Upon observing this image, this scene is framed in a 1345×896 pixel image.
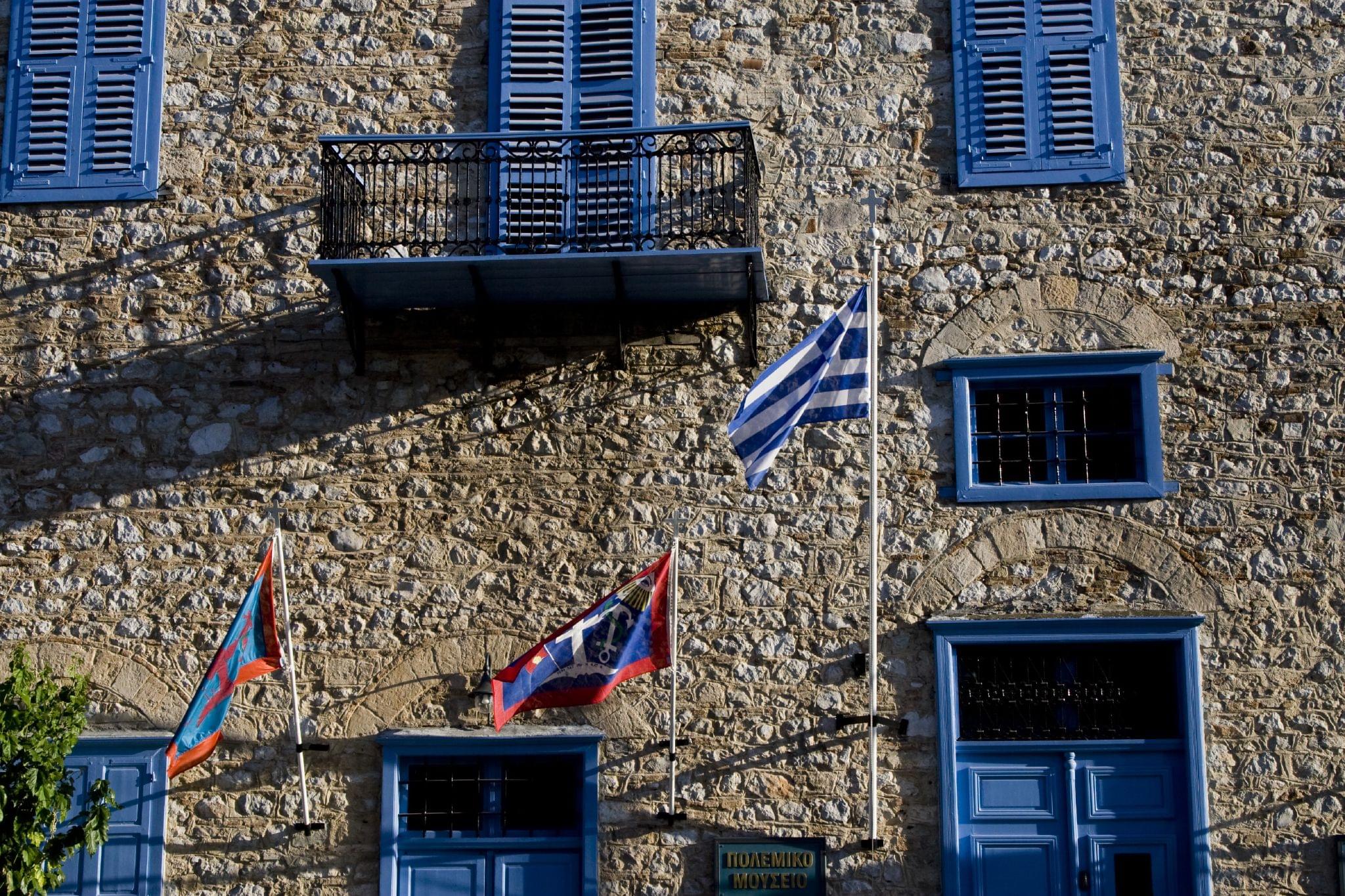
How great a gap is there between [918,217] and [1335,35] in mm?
3111

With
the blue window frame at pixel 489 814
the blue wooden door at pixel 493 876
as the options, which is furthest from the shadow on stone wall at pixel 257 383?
the blue wooden door at pixel 493 876

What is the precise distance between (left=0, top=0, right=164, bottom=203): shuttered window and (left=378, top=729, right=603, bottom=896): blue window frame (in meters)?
4.45

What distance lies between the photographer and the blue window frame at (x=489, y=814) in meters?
10.1

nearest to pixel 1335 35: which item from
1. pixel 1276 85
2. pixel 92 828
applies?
pixel 1276 85

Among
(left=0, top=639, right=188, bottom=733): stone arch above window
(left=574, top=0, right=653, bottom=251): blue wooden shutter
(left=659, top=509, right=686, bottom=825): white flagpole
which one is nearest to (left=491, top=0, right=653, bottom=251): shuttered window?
(left=574, top=0, right=653, bottom=251): blue wooden shutter

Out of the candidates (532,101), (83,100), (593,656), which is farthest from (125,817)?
(532,101)

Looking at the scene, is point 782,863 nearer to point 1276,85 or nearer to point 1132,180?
point 1132,180

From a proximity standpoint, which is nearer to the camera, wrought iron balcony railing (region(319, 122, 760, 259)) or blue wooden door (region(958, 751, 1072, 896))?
blue wooden door (region(958, 751, 1072, 896))

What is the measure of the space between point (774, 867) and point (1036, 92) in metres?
5.50

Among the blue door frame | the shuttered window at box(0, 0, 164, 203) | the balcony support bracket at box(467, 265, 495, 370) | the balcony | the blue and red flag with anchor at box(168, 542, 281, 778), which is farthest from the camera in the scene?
the shuttered window at box(0, 0, 164, 203)

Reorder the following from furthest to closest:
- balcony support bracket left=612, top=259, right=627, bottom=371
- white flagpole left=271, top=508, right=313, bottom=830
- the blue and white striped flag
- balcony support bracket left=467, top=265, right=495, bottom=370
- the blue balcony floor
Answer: balcony support bracket left=467, top=265, right=495, bottom=370
balcony support bracket left=612, top=259, right=627, bottom=371
the blue balcony floor
white flagpole left=271, top=508, right=313, bottom=830
the blue and white striped flag

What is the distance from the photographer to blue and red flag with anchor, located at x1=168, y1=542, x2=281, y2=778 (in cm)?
950

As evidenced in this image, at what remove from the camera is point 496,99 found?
36.8 ft

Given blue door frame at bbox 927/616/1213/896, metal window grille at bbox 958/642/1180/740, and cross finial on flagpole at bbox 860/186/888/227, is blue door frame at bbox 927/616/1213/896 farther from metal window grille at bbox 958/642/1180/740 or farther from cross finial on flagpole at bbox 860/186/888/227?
cross finial on flagpole at bbox 860/186/888/227
